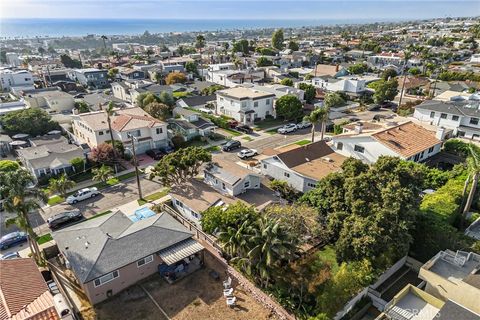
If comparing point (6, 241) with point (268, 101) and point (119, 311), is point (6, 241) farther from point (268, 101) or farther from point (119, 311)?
point (268, 101)

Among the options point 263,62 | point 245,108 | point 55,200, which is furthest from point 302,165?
point 263,62

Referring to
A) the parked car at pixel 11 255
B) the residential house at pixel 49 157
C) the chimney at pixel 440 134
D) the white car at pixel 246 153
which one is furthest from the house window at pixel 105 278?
the chimney at pixel 440 134

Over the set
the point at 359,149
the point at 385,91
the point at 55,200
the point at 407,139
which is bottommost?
the point at 55,200

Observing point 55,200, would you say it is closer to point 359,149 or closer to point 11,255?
point 11,255

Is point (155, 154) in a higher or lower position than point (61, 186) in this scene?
lower

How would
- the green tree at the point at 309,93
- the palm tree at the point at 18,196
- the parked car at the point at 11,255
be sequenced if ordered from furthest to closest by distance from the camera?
the green tree at the point at 309,93 < the parked car at the point at 11,255 < the palm tree at the point at 18,196

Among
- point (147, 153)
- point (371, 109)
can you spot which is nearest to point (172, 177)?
point (147, 153)

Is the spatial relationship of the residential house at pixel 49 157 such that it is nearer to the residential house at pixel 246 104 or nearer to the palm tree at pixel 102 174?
the palm tree at pixel 102 174
